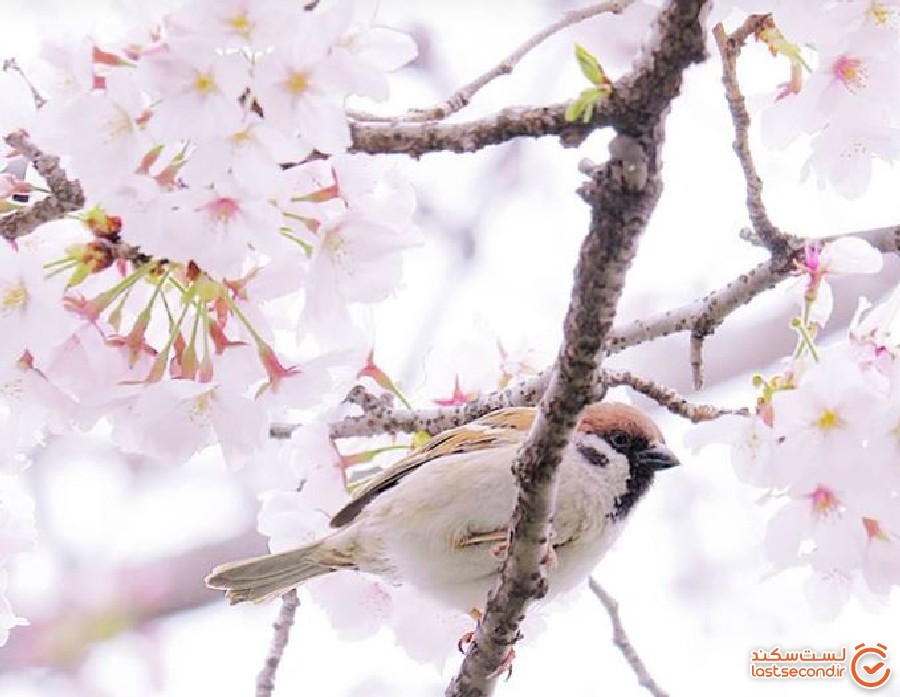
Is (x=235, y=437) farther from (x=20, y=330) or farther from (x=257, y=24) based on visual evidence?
(x=257, y=24)

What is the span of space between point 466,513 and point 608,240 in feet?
2.32

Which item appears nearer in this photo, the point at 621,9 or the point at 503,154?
the point at 621,9

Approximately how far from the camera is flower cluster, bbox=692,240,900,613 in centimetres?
103

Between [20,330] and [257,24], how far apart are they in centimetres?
37

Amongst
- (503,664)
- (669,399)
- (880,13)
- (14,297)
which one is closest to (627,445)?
(669,399)

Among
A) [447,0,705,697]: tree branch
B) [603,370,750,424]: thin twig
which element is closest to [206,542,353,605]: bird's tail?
[603,370,750,424]: thin twig

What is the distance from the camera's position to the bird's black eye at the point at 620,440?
1589 millimetres

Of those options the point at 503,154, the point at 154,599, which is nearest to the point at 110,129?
the point at 154,599

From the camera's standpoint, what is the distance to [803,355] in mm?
1097

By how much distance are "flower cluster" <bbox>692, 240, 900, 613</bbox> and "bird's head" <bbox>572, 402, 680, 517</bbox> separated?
43 cm

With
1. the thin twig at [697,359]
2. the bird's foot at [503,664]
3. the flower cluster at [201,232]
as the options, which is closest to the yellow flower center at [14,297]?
the flower cluster at [201,232]

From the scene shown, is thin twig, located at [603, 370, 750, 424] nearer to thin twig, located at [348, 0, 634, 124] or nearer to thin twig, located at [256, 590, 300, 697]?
thin twig, located at [348, 0, 634, 124]

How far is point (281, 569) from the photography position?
1553 millimetres

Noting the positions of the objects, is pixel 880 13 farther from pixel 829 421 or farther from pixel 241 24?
pixel 241 24
